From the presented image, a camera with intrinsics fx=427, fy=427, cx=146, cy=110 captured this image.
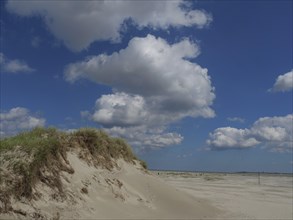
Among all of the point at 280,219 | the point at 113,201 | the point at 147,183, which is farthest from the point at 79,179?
the point at 280,219

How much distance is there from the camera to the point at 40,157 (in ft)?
42.2

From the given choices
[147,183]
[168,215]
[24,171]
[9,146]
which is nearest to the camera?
[24,171]

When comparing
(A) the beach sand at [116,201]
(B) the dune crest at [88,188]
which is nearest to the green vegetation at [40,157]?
(B) the dune crest at [88,188]

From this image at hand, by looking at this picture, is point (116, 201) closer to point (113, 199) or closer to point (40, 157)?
point (113, 199)

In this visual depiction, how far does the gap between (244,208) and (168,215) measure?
7.21m

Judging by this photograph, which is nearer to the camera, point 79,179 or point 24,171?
point 24,171

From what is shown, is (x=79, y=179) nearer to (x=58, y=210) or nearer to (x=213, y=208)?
(x=58, y=210)

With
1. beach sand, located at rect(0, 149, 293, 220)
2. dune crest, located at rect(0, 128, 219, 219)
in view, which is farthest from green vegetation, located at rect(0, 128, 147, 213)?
beach sand, located at rect(0, 149, 293, 220)

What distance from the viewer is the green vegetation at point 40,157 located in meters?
11.7

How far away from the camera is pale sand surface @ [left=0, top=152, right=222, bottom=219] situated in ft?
39.9

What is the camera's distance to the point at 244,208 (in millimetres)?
21938

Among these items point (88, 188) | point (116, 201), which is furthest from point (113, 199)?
point (88, 188)

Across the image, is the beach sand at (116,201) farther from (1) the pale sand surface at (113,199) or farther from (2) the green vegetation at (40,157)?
(2) the green vegetation at (40,157)

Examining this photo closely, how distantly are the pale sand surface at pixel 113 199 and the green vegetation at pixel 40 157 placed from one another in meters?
0.33
